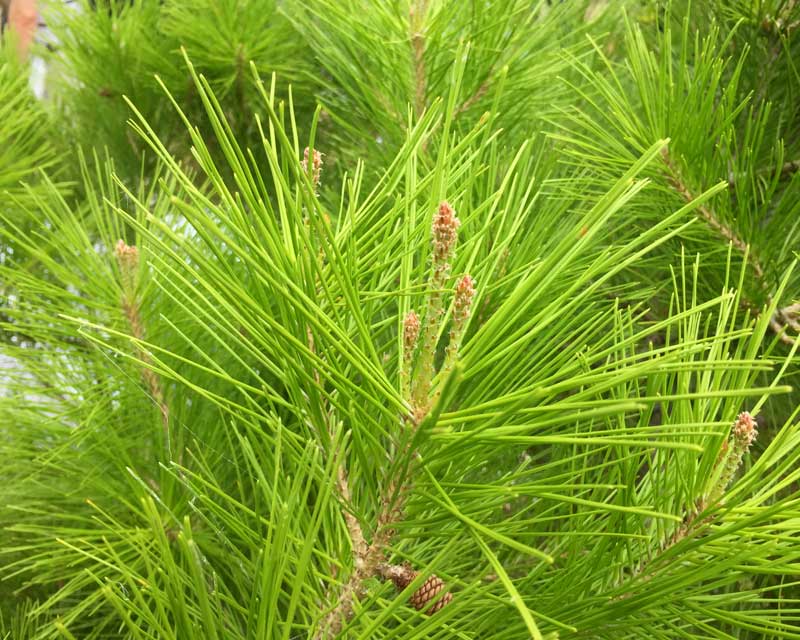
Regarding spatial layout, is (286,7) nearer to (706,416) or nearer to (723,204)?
(723,204)

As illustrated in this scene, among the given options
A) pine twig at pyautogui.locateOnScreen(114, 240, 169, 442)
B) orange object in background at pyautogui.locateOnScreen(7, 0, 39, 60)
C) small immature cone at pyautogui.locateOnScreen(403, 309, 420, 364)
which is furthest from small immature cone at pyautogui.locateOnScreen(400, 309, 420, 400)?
orange object in background at pyautogui.locateOnScreen(7, 0, 39, 60)

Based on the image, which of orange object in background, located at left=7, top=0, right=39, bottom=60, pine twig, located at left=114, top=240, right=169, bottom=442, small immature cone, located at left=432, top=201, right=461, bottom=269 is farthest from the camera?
orange object in background, located at left=7, top=0, right=39, bottom=60

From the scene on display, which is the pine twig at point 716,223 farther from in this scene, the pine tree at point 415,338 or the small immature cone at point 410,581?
the small immature cone at point 410,581

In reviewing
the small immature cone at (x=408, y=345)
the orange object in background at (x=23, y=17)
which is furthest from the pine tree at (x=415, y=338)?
the orange object in background at (x=23, y=17)

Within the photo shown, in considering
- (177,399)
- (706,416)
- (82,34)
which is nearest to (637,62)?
(706,416)

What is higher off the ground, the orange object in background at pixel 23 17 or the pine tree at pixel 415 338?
the orange object in background at pixel 23 17

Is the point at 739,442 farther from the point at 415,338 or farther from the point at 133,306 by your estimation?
the point at 133,306

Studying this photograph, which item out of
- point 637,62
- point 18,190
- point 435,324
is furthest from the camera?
point 18,190

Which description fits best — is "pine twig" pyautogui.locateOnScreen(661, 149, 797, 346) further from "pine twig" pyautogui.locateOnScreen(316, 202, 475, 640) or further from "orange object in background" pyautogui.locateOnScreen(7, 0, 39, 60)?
"orange object in background" pyautogui.locateOnScreen(7, 0, 39, 60)
